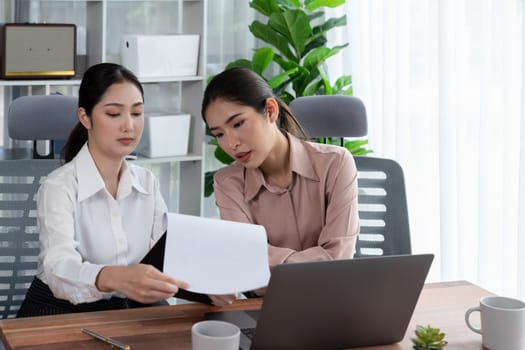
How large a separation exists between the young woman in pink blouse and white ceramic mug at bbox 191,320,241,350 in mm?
688

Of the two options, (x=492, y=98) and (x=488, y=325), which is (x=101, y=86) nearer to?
(x=488, y=325)

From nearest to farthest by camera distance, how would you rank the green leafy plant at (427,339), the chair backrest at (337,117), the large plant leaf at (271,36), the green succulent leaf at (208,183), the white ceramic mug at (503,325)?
1. the green leafy plant at (427,339)
2. the white ceramic mug at (503,325)
3. the chair backrest at (337,117)
4. the large plant leaf at (271,36)
5. the green succulent leaf at (208,183)

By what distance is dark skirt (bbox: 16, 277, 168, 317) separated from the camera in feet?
6.92

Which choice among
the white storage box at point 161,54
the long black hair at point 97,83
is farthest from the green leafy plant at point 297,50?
the long black hair at point 97,83

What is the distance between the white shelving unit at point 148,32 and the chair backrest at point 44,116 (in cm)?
94

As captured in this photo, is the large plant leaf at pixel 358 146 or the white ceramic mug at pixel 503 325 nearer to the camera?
the white ceramic mug at pixel 503 325

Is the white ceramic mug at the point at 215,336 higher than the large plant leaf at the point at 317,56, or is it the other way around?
the large plant leaf at the point at 317,56

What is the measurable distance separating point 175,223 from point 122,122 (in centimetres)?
60

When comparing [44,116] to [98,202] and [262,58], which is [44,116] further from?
[262,58]

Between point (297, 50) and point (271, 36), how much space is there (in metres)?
0.13

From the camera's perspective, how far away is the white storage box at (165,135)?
3.72 meters

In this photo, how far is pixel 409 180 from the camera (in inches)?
142

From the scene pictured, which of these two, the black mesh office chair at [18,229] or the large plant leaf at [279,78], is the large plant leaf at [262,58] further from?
the black mesh office chair at [18,229]

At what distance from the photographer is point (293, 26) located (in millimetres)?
3791
